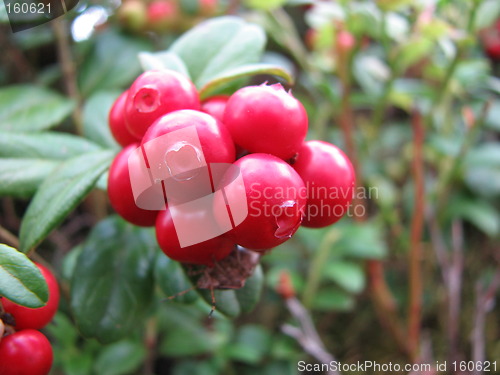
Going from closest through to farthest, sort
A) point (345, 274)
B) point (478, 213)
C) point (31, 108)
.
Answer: point (31, 108)
point (345, 274)
point (478, 213)

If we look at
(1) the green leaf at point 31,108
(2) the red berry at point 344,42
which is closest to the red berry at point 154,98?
(1) the green leaf at point 31,108

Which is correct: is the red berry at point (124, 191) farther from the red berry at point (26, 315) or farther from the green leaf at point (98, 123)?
the green leaf at point (98, 123)

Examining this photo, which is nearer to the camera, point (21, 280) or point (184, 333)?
point (21, 280)

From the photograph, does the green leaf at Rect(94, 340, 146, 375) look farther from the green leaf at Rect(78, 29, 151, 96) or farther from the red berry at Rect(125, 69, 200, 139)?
the green leaf at Rect(78, 29, 151, 96)

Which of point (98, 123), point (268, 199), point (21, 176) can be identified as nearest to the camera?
point (268, 199)

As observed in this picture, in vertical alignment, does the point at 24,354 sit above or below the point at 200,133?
below

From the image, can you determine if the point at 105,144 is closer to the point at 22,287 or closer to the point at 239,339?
the point at 22,287

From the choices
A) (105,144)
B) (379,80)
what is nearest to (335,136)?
(379,80)

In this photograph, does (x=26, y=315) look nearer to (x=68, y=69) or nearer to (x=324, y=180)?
(x=324, y=180)

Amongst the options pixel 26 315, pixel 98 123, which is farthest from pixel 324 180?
pixel 98 123
